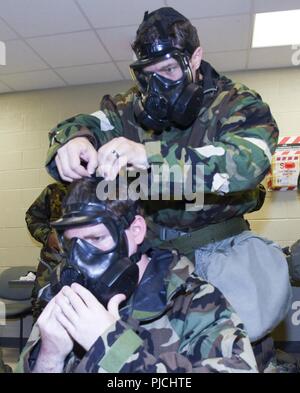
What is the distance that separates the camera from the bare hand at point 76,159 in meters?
1.21

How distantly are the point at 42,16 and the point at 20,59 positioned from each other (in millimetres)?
862

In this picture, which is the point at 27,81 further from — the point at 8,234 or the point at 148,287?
Result: the point at 148,287

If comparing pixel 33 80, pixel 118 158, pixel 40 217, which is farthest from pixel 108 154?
pixel 33 80

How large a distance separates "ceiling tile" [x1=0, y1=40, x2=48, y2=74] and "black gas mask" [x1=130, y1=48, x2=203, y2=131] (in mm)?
2960

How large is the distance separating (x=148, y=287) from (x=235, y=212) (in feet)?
1.59

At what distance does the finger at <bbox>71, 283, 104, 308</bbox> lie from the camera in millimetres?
1006

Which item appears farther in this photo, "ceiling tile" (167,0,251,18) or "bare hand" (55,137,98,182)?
"ceiling tile" (167,0,251,18)

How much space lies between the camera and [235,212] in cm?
152

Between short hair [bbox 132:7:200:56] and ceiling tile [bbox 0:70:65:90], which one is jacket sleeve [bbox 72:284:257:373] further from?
ceiling tile [bbox 0:70:65:90]

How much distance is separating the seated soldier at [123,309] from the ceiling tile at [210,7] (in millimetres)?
2620

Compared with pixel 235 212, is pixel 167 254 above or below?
below

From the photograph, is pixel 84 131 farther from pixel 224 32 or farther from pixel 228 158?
pixel 224 32

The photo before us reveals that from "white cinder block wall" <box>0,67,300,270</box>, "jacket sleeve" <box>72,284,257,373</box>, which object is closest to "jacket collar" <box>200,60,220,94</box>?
"jacket sleeve" <box>72,284,257,373</box>
